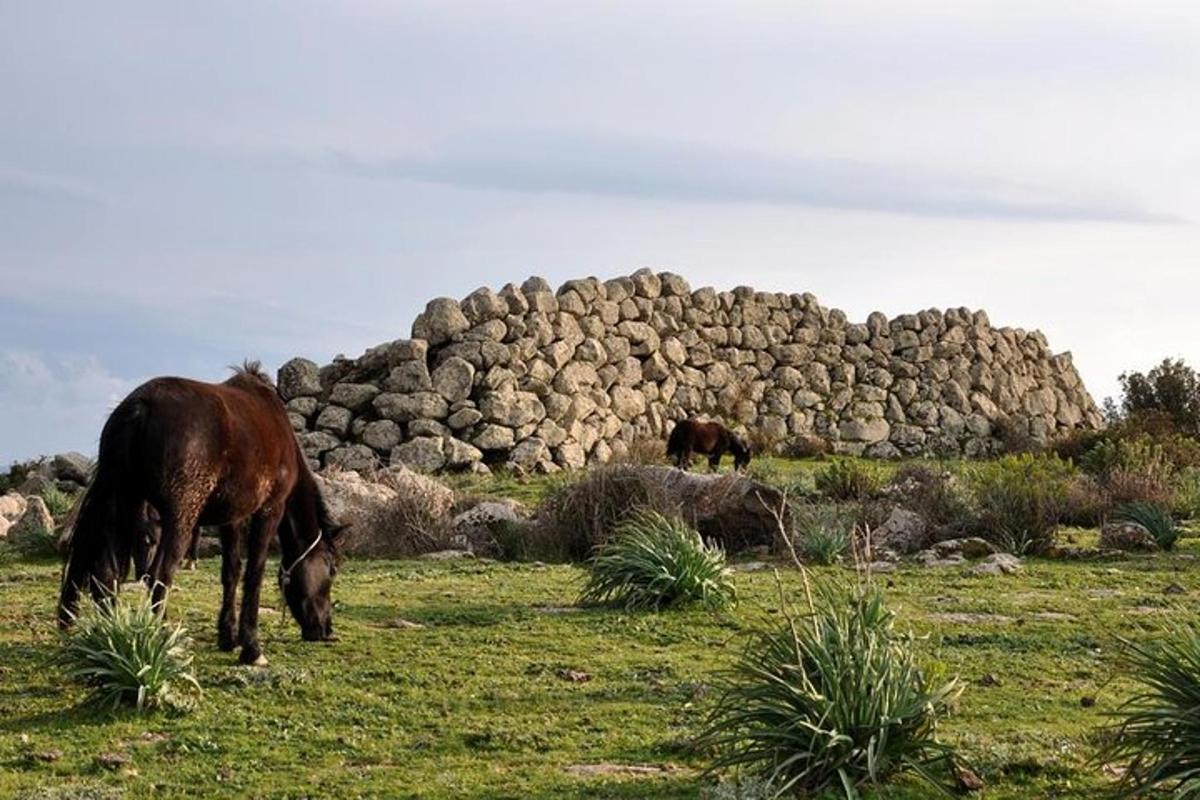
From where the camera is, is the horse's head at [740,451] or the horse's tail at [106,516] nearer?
the horse's tail at [106,516]

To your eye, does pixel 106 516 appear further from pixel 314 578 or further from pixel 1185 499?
pixel 1185 499

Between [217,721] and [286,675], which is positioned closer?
[217,721]

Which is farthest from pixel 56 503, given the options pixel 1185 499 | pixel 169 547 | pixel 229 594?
pixel 1185 499

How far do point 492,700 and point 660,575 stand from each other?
3.90 m

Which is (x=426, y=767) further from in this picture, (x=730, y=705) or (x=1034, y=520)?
(x=1034, y=520)

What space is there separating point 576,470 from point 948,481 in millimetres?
8967

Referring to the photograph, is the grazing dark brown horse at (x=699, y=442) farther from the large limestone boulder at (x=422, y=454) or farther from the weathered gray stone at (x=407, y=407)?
the weathered gray stone at (x=407, y=407)

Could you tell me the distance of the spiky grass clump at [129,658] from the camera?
945 centimetres

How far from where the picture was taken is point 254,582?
10.8m

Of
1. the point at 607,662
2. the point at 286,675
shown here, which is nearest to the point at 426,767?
the point at 286,675

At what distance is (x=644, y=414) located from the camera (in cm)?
3544

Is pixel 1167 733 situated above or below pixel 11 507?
below

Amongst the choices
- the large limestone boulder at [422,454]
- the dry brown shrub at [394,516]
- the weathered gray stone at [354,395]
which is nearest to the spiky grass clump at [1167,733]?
the dry brown shrub at [394,516]

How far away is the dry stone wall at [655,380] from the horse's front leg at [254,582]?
1813cm
